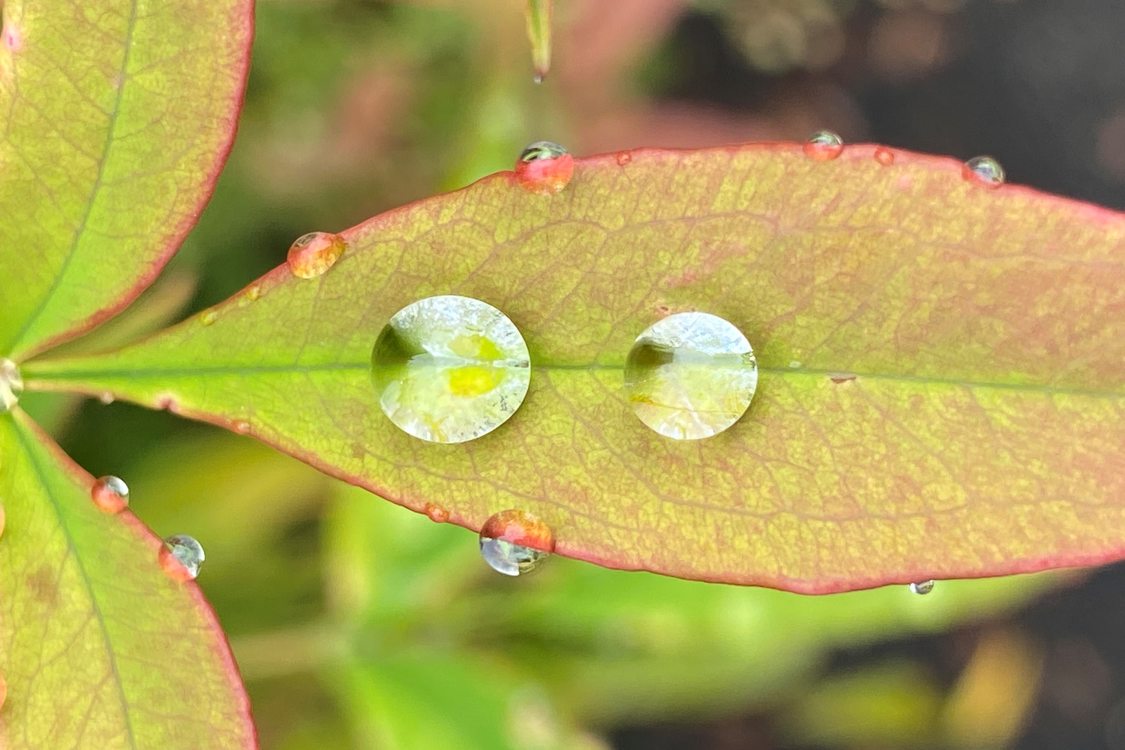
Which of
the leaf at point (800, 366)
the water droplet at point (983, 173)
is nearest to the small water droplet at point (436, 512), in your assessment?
the leaf at point (800, 366)

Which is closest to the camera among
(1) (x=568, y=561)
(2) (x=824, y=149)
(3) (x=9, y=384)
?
(2) (x=824, y=149)

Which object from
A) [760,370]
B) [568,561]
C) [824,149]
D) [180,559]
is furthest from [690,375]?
[568,561]

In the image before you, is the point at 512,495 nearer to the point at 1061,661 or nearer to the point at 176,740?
the point at 176,740

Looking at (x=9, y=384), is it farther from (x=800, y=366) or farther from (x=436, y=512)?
(x=800, y=366)

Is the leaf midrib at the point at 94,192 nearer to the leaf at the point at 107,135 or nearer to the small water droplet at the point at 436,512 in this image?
the leaf at the point at 107,135

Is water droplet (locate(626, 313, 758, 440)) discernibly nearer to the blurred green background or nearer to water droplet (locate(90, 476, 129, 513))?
water droplet (locate(90, 476, 129, 513))

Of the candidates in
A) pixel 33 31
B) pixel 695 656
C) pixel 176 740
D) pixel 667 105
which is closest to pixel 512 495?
pixel 176 740
